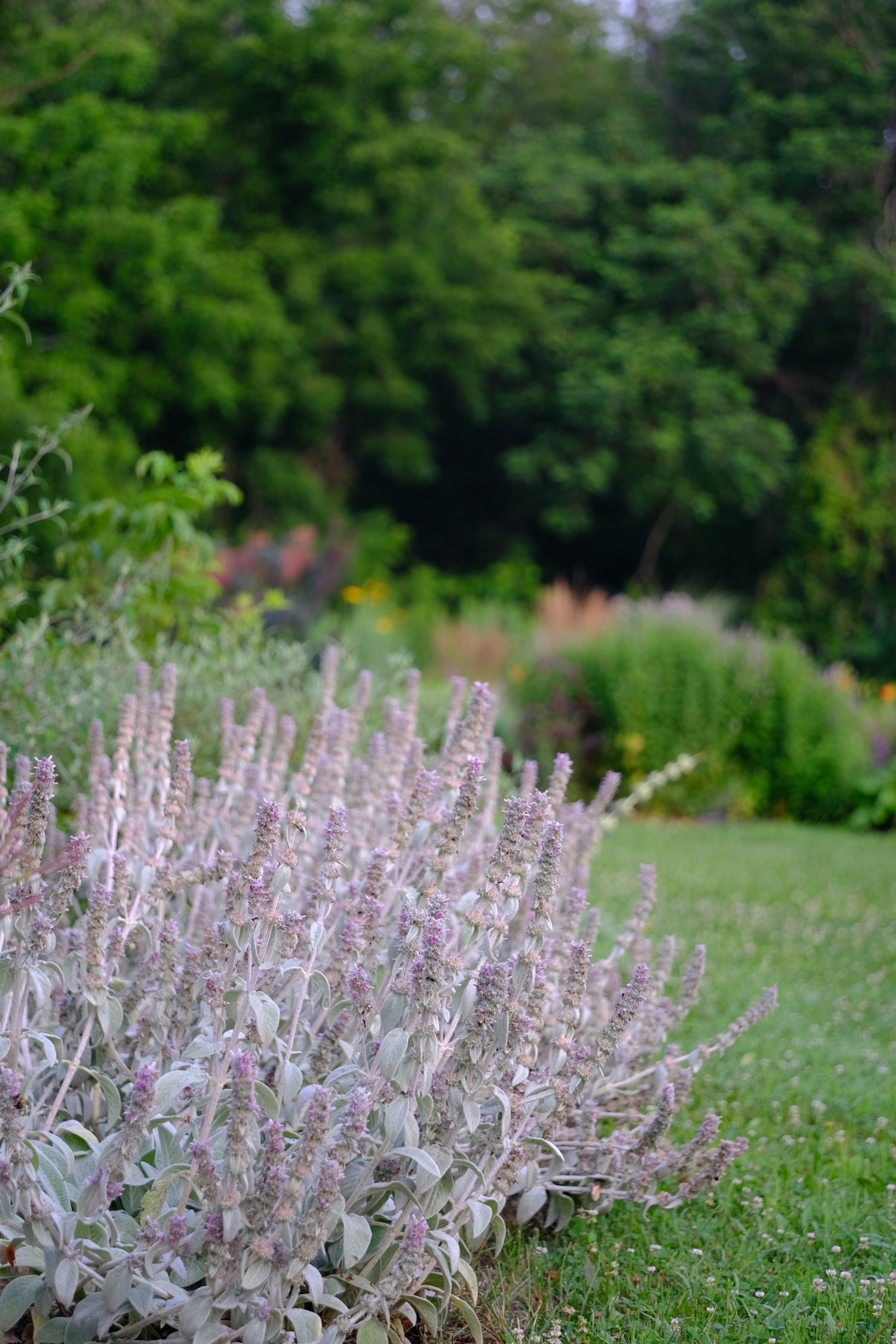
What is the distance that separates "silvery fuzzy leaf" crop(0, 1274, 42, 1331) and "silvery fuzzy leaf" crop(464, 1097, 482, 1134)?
0.58 metres

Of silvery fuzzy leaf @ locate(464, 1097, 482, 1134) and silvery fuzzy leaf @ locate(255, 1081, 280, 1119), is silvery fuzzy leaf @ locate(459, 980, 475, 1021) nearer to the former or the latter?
silvery fuzzy leaf @ locate(464, 1097, 482, 1134)

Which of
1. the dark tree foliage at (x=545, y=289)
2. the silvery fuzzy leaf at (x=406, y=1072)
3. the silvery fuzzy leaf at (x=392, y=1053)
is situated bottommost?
the silvery fuzzy leaf at (x=406, y=1072)

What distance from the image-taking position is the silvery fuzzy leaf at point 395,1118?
1498 mm

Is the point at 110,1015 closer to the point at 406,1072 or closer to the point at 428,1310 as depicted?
the point at 406,1072

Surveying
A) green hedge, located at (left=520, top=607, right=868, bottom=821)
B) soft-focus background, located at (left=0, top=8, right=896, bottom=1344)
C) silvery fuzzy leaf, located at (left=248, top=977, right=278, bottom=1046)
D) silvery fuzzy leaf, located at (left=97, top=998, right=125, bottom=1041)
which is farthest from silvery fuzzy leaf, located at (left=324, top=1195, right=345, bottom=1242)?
green hedge, located at (left=520, top=607, right=868, bottom=821)

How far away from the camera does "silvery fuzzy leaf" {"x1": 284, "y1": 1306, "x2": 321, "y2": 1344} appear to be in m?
1.47

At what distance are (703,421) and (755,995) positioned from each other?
1302 cm

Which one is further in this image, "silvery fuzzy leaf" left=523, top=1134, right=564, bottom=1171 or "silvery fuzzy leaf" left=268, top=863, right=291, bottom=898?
"silvery fuzzy leaf" left=523, top=1134, right=564, bottom=1171

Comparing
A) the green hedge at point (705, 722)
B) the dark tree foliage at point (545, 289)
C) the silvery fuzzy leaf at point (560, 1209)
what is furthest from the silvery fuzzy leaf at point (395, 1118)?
the dark tree foliage at point (545, 289)

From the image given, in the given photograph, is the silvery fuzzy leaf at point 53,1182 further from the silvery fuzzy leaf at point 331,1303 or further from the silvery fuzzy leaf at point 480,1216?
the silvery fuzzy leaf at point 480,1216

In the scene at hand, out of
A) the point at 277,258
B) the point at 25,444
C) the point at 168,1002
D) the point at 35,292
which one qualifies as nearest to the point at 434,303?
the point at 277,258

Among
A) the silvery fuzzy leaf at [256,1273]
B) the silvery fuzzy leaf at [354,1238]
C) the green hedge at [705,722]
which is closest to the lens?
the silvery fuzzy leaf at [256,1273]

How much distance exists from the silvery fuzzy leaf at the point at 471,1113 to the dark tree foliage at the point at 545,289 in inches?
520

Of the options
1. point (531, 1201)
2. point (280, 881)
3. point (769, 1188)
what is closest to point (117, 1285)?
point (280, 881)
